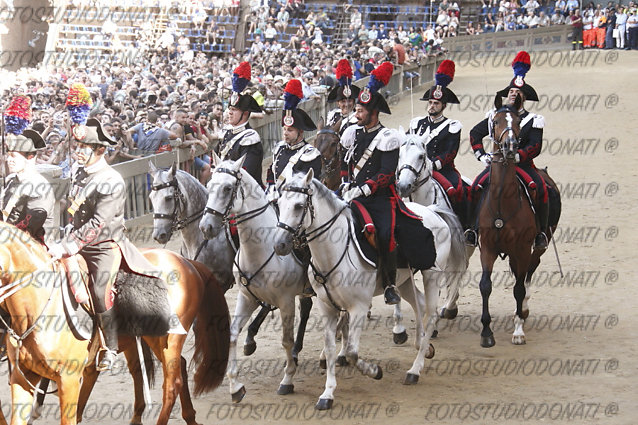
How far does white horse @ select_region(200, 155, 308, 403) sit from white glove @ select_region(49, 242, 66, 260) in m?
1.80

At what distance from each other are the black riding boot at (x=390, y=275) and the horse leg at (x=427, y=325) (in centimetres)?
70

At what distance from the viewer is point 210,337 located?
9.28 meters

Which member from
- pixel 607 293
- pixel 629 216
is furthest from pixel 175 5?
pixel 607 293

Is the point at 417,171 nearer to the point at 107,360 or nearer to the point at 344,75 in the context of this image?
the point at 344,75

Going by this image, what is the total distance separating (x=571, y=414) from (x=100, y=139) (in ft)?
16.8

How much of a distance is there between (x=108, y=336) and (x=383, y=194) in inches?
138

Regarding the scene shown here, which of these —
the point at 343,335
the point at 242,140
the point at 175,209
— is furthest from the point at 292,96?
the point at 343,335

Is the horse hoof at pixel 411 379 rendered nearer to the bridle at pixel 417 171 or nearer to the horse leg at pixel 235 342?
the horse leg at pixel 235 342

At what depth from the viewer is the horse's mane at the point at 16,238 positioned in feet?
24.0

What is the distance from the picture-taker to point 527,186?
40.0ft

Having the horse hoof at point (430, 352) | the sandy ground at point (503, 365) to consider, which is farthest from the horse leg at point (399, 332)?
the horse hoof at point (430, 352)

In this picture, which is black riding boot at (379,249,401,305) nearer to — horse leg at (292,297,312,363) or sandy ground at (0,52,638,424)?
sandy ground at (0,52,638,424)

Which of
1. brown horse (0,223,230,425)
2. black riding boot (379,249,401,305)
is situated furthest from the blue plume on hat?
brown horse (0,223,230,425)

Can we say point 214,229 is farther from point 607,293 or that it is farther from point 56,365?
point 607,293
